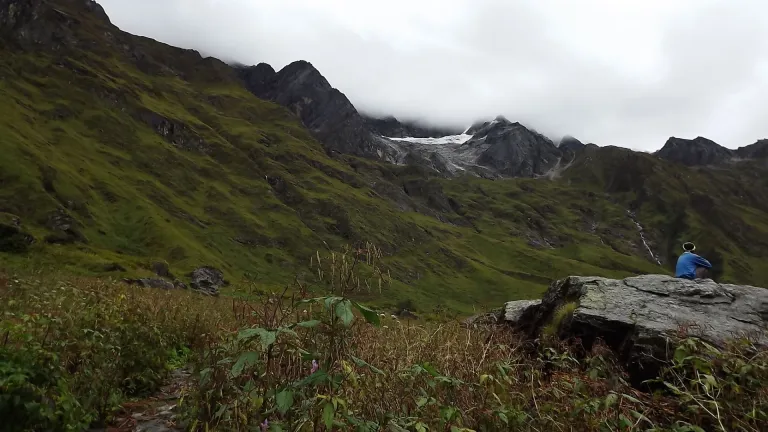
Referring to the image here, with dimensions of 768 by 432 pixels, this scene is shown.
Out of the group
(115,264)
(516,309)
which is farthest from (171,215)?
(516,309)

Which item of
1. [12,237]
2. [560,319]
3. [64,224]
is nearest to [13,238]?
[12,237]

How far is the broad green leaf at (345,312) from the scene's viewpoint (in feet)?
11.0

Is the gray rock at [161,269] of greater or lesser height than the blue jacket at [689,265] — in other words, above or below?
below

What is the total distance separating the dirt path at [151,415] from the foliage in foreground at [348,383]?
25cm

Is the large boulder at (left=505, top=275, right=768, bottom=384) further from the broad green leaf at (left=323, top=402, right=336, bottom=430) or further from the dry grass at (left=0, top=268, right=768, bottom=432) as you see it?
the broad green leaf at (left=323, top=402, right=336, bottom=430)

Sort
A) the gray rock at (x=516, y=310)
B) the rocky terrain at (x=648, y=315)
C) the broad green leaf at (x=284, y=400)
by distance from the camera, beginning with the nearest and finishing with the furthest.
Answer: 1. the broad green leaf at (x=284, y=400)
2. the rocky terrain at (x=648, y=315)
3. the gray rock at (x=516, y=310)

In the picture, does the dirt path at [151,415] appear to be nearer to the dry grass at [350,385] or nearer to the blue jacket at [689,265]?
the dry grass at [350,385]

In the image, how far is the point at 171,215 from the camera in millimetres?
134750

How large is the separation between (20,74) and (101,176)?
76099 millimetres

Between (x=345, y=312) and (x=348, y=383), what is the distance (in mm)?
2405

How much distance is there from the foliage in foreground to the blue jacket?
30.4 feet

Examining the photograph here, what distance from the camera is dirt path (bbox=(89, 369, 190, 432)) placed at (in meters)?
7.18

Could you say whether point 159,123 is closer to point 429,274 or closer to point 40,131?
point 40,131

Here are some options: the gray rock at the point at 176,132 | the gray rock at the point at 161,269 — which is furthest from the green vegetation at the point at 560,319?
the gray rock at the point at 176,132
